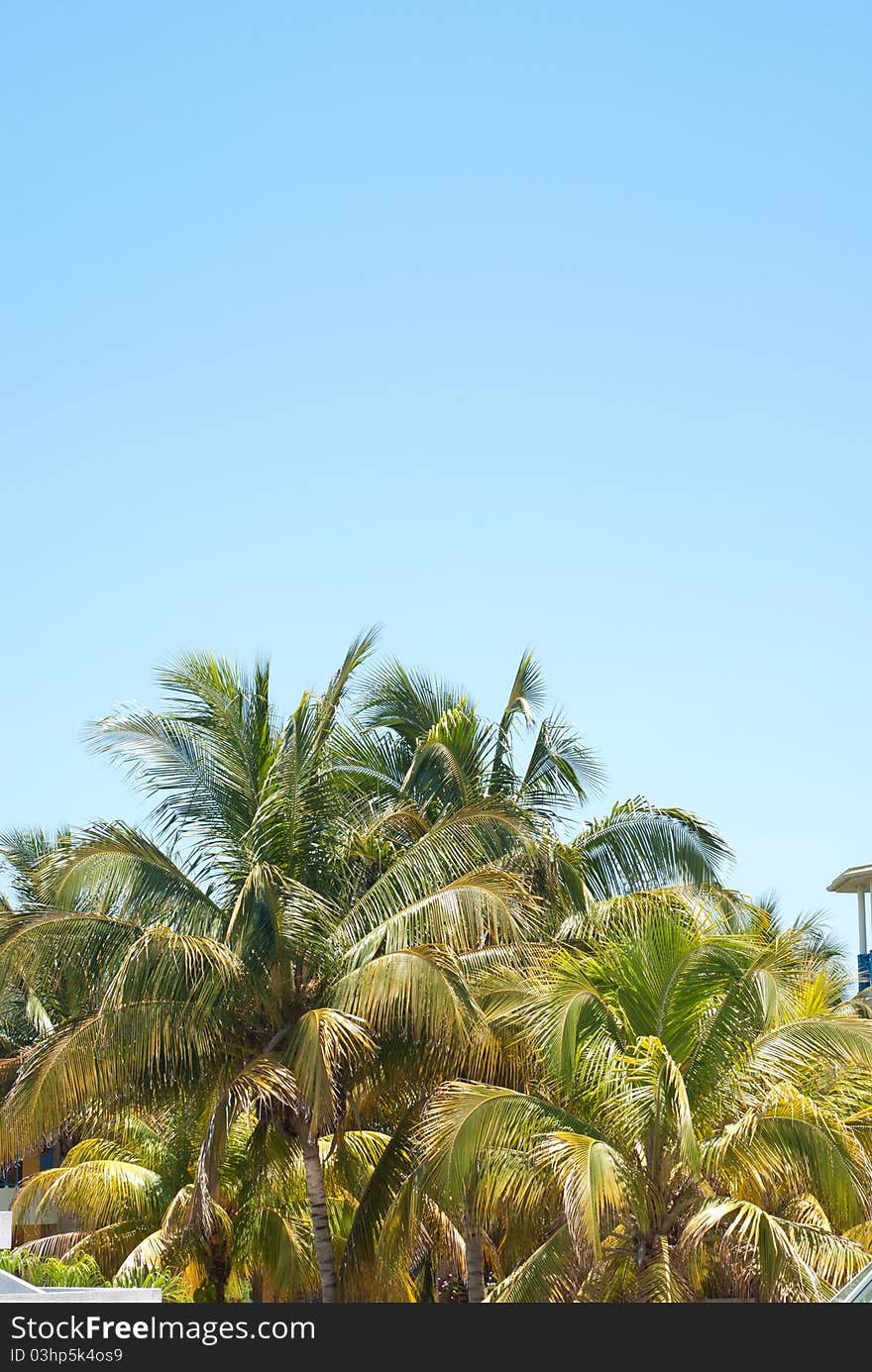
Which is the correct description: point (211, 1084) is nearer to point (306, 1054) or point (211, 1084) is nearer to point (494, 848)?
point (306, 1054)

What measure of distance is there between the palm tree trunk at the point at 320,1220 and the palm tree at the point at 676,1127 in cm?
297

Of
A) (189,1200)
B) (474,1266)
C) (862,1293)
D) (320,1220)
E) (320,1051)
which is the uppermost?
(320,1051)

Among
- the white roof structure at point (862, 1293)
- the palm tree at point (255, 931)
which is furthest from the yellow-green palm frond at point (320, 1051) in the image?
the white roof structure at point (862, 1293)

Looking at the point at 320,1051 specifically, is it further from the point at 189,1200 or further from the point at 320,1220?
the point at 189,1200

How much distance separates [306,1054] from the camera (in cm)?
1388

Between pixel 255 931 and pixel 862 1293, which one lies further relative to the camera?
pixel 255 931

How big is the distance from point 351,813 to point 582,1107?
17.1 feet

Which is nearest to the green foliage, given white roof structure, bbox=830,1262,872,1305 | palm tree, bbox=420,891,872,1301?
palm tree, bbox=420,891,872,1301

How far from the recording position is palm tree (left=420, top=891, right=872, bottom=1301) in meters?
11.2

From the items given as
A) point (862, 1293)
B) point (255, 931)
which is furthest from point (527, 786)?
point (862, 1293)

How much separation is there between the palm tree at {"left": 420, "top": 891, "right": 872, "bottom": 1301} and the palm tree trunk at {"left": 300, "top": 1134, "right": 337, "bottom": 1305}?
2.97 metres

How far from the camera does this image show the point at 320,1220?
1543 cm

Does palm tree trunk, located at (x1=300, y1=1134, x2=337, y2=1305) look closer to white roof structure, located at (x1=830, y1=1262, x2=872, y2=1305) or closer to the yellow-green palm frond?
the yellow-green palm frond

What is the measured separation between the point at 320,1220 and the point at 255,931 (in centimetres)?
309
